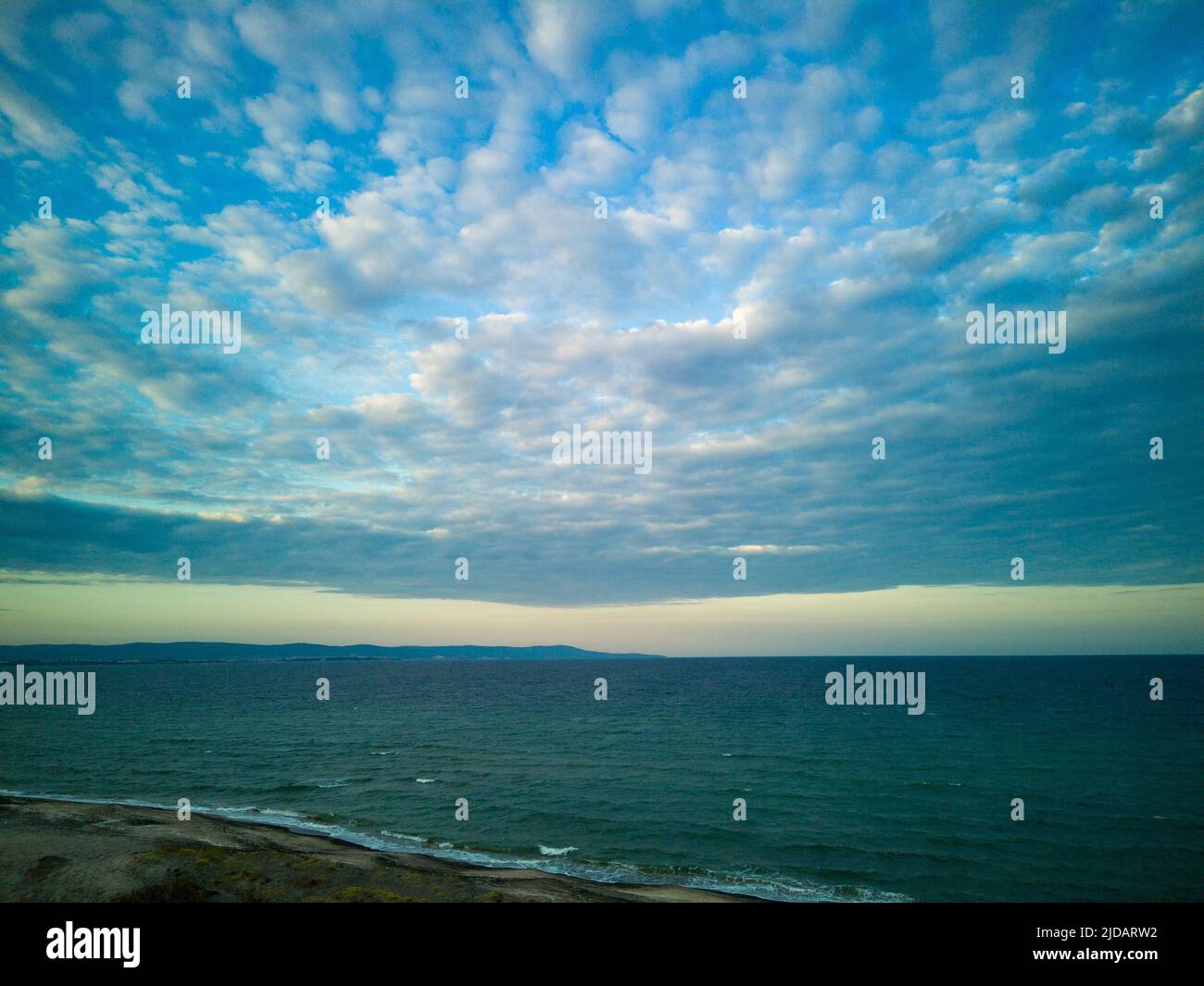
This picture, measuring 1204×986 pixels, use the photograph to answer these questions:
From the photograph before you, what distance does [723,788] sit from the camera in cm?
3819

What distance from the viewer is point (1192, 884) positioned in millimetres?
23859

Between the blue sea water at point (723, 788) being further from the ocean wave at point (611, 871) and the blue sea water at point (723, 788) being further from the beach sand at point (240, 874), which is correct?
the beach sand at point (240, 874)

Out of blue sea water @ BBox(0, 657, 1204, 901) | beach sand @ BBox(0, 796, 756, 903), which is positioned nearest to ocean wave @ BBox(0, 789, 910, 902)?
blue sea water @ BBox(0, 657, 1204, 901)

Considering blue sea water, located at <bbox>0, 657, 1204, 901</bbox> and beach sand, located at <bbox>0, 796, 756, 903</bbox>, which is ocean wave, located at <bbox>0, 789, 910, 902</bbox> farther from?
beach sand, located at <bbox>0, 796, 756, 903</bbox>

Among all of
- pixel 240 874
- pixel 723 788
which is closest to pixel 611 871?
pixel 240 874

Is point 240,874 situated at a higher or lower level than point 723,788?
higher

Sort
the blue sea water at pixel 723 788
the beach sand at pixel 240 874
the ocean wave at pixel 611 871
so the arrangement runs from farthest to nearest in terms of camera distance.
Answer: the blue sea water at pixel 723 788 < the ocean wave at pixel 611 871 < the beach sand at pixel 240 874

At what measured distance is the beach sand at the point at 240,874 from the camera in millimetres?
18641

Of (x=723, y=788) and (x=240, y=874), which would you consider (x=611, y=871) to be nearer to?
(x=240, y=874)

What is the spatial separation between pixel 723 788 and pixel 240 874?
2822cm

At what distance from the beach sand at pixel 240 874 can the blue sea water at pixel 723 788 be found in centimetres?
287

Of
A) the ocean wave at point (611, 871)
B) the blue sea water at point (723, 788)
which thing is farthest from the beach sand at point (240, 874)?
the blue sea water at point (723, 788)

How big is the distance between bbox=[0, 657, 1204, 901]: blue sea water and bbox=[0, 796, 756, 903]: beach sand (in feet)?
9.42

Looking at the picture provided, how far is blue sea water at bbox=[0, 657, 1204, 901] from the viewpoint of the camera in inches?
999
